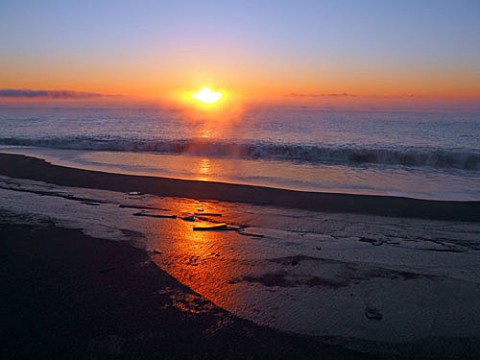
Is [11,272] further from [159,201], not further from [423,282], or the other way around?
[423,282]

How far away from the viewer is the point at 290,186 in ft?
39.3

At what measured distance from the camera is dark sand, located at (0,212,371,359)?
375cm

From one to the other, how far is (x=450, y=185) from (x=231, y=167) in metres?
7.67

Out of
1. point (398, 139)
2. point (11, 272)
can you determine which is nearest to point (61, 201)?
point (11, 272)

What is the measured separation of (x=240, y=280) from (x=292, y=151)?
51.7ft

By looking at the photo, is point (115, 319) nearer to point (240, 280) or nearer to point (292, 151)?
point (240, 280)

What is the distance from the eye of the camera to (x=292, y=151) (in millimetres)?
20594

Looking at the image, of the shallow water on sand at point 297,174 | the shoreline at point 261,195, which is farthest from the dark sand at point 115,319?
the shallow water on sand at point 297,174

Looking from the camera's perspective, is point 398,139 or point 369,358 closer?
point 369,358

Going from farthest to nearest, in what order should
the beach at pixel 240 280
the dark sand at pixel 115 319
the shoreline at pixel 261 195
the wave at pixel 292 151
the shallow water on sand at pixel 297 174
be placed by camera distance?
the wave at pixel 292 151 < the shallow water on sand at pixel 297 174 < the shoreline at pixel 261 195 < the beach at pixel 240 280 < the dark sand at pixel 115 319

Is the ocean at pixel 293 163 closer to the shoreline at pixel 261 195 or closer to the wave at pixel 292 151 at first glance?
the wave at pixel 292 151

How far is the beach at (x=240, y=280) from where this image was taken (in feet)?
12.9

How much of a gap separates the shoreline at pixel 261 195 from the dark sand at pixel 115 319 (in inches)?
186

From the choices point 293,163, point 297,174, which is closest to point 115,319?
point 297,174
